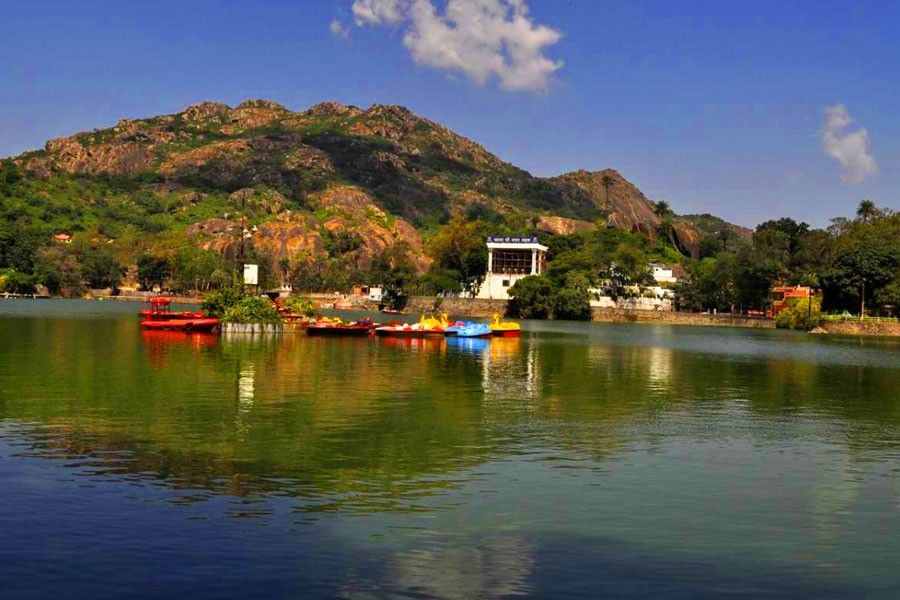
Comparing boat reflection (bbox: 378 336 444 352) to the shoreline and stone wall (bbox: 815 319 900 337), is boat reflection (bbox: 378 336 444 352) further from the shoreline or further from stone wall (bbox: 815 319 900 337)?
stone wall (bbox: 815 319 900 337)

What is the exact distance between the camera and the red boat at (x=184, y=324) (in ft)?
260

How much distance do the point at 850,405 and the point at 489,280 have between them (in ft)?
463

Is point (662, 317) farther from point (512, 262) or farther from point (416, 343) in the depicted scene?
point (416, 343)

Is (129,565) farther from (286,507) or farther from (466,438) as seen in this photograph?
(466,438)

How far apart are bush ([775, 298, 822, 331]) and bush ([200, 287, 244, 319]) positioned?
297ft

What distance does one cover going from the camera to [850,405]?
4269cm

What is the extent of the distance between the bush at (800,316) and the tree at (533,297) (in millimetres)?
38604

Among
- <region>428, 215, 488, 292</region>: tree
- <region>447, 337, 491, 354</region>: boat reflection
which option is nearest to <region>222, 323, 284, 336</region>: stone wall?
<region>447, 337, 491, 354</region>: boat reflection

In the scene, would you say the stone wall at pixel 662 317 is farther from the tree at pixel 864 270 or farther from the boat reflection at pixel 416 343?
→ the boat reflection at pixel 416 343

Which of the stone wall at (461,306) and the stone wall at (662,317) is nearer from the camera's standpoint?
the stone wall at (662,317)

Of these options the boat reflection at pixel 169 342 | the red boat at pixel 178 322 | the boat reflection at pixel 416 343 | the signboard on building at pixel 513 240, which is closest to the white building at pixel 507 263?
the signboard on building at pixel 513 240

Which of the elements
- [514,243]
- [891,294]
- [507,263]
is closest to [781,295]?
[891,294]

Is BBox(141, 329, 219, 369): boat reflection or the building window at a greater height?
the building window

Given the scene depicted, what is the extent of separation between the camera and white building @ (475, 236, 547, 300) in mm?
181250
